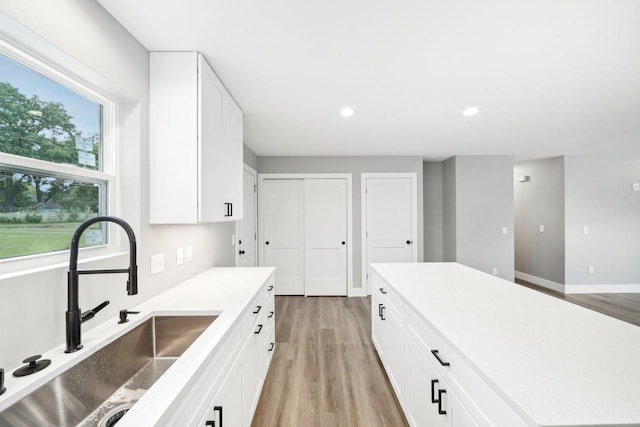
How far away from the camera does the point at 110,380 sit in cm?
114

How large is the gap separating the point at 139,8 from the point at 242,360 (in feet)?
6.16

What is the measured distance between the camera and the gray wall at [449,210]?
4.78 metres

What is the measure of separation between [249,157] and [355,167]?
1791mm

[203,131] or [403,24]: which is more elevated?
[403,24]

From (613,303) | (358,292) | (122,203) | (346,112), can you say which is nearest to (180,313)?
(122,203)

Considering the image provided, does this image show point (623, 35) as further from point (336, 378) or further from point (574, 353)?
point (336, 378)

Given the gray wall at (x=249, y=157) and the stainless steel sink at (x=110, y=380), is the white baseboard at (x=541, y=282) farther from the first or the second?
the stainless steel sink at (x=110, y=380)

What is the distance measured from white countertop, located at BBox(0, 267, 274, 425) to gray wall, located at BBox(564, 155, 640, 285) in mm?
5511

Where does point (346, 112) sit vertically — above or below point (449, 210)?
above

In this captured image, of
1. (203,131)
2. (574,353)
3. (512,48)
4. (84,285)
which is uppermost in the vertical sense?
(512,48)

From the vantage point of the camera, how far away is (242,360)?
150 centimetres

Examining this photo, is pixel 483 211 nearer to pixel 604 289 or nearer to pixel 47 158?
pixel 604 289

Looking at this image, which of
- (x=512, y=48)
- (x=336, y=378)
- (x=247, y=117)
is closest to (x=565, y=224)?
(x=512, y=48)

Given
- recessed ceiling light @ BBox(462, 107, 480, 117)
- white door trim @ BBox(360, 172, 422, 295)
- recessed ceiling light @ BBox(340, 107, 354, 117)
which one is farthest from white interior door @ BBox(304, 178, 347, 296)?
recessed ceiling light @ BBox(462, 107, 480, 117)
